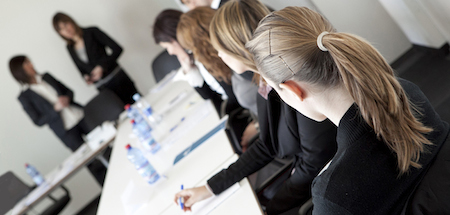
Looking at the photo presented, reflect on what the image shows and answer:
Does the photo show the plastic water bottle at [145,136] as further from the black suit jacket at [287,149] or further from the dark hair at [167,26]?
the black suit jacket at [287,149]

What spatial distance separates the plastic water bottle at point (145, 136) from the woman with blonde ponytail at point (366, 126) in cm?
141

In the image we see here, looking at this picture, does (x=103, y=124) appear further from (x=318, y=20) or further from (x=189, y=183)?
(x=318, y=20)

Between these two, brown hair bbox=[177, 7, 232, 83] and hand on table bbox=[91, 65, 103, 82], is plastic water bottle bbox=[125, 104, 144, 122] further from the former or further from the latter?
hand on table bbox=[91, 65, 103, 82]

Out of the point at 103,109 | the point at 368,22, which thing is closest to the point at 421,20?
the point at 368,22

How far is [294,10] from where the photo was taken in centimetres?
79

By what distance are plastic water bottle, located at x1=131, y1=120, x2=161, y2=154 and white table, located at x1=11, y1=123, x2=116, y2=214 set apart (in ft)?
1.89

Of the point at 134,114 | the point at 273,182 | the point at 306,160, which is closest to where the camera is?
the point at 306,160

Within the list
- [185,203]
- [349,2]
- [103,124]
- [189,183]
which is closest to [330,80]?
[185,203]

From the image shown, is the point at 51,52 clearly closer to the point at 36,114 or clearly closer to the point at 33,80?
the point at 33,80

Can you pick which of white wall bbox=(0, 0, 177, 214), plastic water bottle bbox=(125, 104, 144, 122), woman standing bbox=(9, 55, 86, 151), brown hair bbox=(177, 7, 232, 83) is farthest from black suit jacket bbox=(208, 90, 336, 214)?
white wall bbox=(0, 0, 177, 214)

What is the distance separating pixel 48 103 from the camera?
3.43 m

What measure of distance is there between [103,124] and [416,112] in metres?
2.69

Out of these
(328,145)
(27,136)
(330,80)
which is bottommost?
(328,145)

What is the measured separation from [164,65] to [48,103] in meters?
1.30
